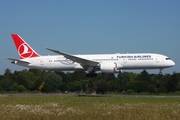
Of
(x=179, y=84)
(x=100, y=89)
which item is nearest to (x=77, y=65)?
(x=100, y=89)

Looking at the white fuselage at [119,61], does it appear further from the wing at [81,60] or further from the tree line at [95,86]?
the tree line at [95,86]

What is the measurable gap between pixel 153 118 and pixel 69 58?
34684mm

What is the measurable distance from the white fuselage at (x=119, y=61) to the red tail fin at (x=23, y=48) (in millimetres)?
2799

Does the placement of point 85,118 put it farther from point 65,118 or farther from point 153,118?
point 153,118

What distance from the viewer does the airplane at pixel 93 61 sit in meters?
48.0

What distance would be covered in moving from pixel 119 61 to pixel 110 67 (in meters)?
1.49

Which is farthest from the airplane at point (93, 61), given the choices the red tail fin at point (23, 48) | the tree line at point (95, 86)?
the tree line at point (95, 86)

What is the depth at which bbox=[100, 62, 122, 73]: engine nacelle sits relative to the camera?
158 feet

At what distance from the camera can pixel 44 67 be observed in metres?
52.7

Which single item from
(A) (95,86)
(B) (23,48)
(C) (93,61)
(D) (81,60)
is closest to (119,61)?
(C) (93,61)

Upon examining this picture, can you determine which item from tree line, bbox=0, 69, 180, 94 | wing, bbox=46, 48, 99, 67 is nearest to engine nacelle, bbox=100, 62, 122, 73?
wing, bbox=46, 48, 99, 67

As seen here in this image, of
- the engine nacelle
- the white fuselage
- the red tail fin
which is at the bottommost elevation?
the engine nacelle

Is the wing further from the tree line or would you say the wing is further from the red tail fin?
the tree line

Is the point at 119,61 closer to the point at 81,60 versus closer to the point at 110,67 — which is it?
the point at 110,67
